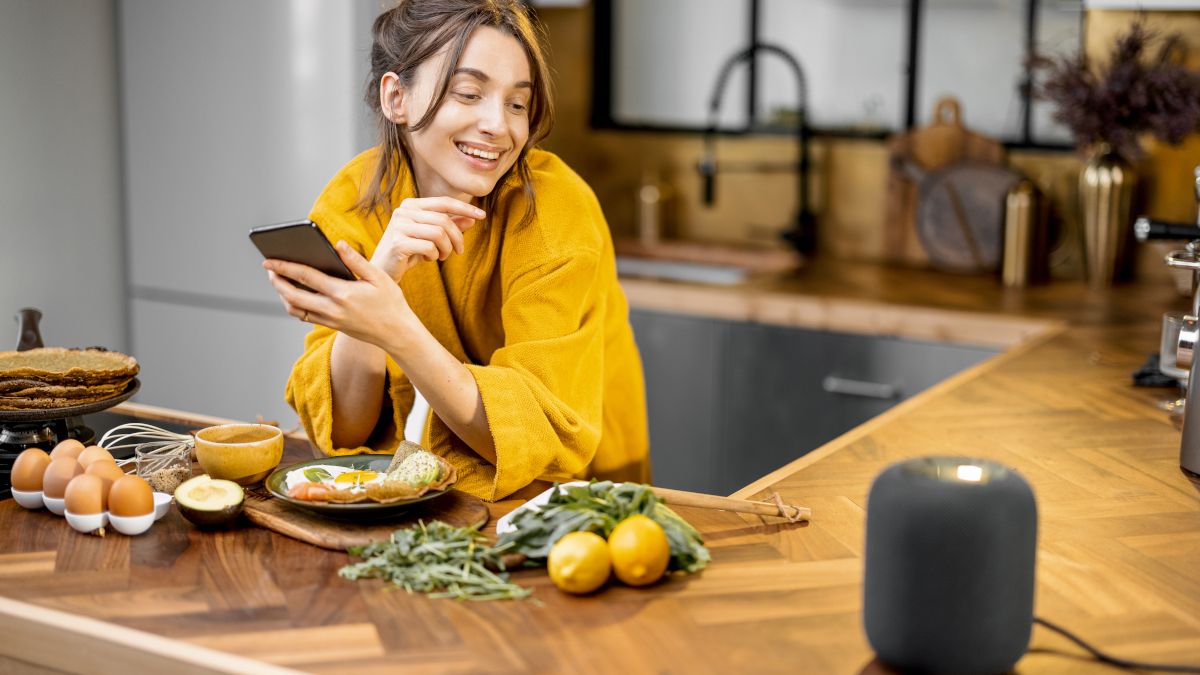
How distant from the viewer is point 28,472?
5.00 feet

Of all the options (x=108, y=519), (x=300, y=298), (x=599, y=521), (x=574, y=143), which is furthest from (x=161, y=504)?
(x=574, y=143)

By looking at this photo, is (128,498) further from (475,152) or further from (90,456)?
(475,152)

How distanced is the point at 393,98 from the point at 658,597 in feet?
2.85

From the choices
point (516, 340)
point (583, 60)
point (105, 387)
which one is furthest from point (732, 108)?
point (105, 387)

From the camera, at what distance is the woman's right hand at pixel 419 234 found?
1.65 meters

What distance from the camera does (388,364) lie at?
1.92 m

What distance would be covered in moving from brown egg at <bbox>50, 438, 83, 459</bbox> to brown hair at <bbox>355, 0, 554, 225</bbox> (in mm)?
534

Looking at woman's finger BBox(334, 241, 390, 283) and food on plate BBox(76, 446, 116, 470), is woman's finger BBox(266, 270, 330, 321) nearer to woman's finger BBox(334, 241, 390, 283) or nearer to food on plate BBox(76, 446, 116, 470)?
woman's finger BBox(334, 241, 390, 283)

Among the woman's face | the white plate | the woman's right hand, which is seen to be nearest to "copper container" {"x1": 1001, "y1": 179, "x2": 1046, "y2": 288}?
the woman's face

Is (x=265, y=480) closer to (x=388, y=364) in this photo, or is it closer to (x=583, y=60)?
(x=388, y=364)

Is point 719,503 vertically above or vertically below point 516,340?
below

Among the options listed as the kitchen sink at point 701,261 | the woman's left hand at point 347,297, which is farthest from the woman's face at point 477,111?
the kitchen sink at point 701,261

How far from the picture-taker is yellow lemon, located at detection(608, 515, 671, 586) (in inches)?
51.9

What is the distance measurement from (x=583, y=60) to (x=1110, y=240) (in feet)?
5.43
